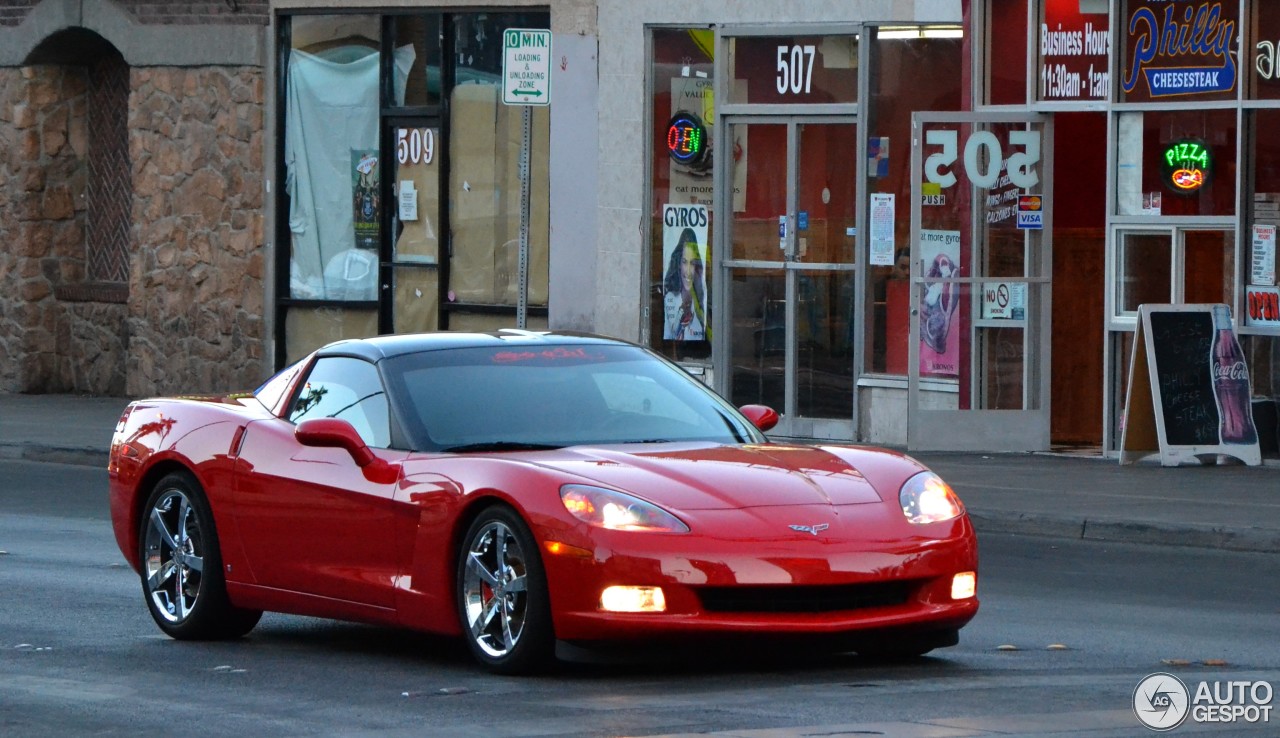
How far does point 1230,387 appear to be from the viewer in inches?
651

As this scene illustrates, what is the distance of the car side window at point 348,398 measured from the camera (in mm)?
9102

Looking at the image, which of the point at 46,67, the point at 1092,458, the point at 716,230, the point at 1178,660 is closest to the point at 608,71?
the point at 716,230

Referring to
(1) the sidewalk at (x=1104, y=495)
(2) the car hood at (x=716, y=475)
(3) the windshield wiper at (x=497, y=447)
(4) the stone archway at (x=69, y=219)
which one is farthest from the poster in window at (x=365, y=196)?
(2) the car hood at (x=716, y=475)

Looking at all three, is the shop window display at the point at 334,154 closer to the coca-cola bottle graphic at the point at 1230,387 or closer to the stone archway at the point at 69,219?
the stone archway at the point at 69,219

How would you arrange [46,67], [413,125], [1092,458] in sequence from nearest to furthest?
[1092,458] → [413,125] → [46,67]

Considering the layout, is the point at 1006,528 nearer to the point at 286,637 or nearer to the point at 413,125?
the point at 286,637

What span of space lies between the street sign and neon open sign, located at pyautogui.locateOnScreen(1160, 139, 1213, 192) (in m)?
4.71

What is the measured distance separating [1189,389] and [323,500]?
915 centimetres

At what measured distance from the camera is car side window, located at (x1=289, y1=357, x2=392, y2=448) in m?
9.10

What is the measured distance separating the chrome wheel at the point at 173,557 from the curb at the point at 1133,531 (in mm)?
5824

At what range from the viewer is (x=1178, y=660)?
859 centimetres

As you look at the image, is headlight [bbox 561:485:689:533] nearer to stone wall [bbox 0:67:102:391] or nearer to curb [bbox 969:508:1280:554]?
curb [bbox 969:508:1280:554]

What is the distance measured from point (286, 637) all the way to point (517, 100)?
7192 millimetres

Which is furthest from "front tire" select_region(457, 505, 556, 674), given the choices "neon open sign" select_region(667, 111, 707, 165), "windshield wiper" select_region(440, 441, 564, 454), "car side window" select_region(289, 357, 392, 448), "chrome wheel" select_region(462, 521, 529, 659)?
"neon open sign" select_region(667, 111, 707, 165)
